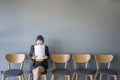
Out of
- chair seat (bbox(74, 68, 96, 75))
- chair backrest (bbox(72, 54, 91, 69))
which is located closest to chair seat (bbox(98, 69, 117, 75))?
chair seat (bbox(74, 68, 96, 75))

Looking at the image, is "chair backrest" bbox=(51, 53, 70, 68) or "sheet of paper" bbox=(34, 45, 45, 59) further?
"chair backrest" bbox=(51, 53, 70, 68)

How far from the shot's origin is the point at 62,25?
4.56 m

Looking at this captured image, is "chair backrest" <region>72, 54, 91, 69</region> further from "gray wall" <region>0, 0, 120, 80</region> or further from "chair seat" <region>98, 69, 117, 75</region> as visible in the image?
"chair seat" <region>98, 69, 117, 75</region>

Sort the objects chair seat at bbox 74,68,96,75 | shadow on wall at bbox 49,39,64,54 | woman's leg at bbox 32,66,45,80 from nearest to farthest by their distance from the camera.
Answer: woman's leg at bbox 32,66,45,80
chair seat at bbox 74,68,96,75
shadow on wall at bbox 49,39,64,54

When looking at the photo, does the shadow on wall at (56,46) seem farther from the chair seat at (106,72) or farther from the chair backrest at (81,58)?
the chair seat at (106,72)

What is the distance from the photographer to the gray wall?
14.8ft

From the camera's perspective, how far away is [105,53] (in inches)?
182

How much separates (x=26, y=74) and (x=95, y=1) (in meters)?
2.30

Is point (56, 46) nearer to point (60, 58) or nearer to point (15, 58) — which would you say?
point (60, 58)

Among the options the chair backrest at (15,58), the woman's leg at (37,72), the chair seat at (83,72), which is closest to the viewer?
the woman's leg at (37,72)

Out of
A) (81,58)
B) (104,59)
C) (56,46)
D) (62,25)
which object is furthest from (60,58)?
(104,59)

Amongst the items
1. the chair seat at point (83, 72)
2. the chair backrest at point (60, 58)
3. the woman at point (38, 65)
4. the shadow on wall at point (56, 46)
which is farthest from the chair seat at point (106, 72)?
the woman at point (38, 65)

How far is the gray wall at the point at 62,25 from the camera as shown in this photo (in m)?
4.51

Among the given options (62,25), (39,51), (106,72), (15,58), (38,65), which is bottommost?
(106,72)
